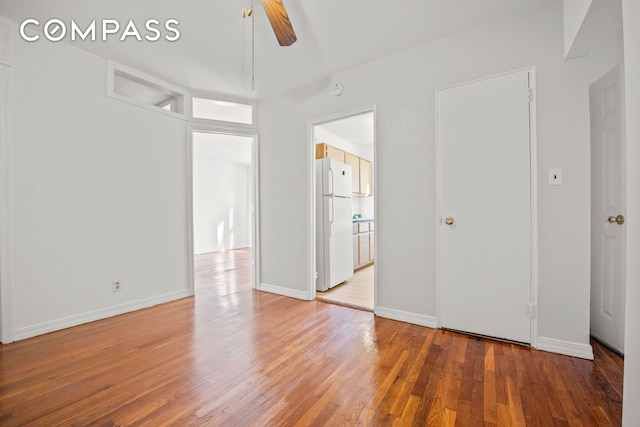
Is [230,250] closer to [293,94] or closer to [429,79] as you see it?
[293,94]

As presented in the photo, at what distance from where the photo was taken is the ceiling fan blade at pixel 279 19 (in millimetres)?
1766

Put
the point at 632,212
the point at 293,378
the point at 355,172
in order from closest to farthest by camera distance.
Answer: the point at 632,212 → the point at 293,378 → the point at 355,172

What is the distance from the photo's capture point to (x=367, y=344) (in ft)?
7.28

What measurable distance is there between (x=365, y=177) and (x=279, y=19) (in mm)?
4678

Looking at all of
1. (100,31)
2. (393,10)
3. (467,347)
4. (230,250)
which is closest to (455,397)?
(467,347)

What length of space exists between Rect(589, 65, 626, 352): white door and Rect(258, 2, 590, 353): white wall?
0.31 meters

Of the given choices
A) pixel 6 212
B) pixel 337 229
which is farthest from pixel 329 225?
pixel 6 212

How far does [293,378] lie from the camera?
1.76 m

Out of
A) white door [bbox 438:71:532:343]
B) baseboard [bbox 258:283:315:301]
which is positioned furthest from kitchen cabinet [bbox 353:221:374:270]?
white door [bbox 438:71:532:343]

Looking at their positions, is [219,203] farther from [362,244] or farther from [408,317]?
[408,317]

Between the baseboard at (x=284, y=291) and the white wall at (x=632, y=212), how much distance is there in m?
2.74

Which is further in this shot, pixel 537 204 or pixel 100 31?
pixel 100 31

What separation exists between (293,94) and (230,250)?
5.77 metres

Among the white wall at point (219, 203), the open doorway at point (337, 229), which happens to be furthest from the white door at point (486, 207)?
the white wall at point (219, 203)
